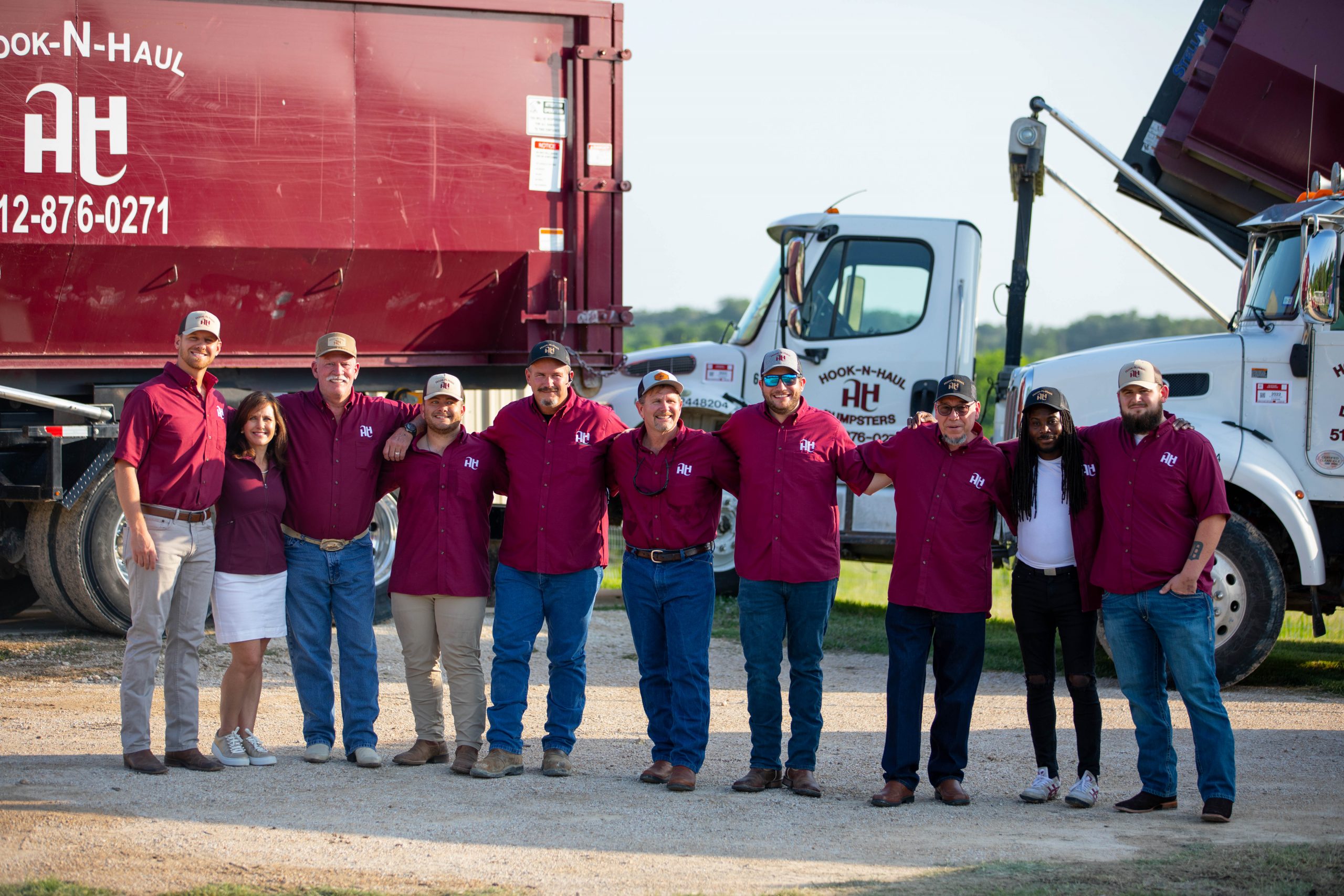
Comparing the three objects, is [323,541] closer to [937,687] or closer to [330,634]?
[330,634]

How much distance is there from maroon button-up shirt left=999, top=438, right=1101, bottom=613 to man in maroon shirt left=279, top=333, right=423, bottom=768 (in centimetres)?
293

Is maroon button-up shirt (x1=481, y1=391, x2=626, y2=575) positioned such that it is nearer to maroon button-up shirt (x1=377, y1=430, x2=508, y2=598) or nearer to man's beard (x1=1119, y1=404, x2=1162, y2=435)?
maroon button-up shirt (x1=377, y1=430, x2=508, y2=598)

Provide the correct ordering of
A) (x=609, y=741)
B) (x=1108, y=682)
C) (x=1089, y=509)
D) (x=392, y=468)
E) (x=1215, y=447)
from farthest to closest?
1. (x=1108, y=682)
2. (x=1215, y=447)
3. (x=609, y=741)
4. (x=392, y=468)
5. (x=1089, y=509)

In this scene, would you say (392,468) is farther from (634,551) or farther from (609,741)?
(609,741)

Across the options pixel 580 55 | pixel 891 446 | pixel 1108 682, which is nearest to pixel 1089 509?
pixel 891 446

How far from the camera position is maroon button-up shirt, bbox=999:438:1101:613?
5816 mm

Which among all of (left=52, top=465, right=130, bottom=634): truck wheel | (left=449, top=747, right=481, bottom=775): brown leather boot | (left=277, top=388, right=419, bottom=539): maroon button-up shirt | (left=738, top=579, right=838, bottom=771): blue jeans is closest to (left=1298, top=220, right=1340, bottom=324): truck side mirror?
(left=738, top=579, right=838, bottom=771): blue jeans

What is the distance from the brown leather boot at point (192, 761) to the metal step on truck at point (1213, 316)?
16.7 feet

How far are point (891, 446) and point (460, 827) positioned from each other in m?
2.44

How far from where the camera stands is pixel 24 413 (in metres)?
8.52

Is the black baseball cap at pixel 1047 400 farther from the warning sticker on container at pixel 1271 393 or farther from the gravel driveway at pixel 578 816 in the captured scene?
the warning sticker on container at pixel 1271 393

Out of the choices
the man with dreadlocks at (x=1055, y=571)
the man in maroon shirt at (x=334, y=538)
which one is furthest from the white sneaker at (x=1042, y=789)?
the man in maroon shirt at (x=334, y=538)

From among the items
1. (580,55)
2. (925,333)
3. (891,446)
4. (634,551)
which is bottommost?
(634,551)

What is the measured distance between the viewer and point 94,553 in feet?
28.7
